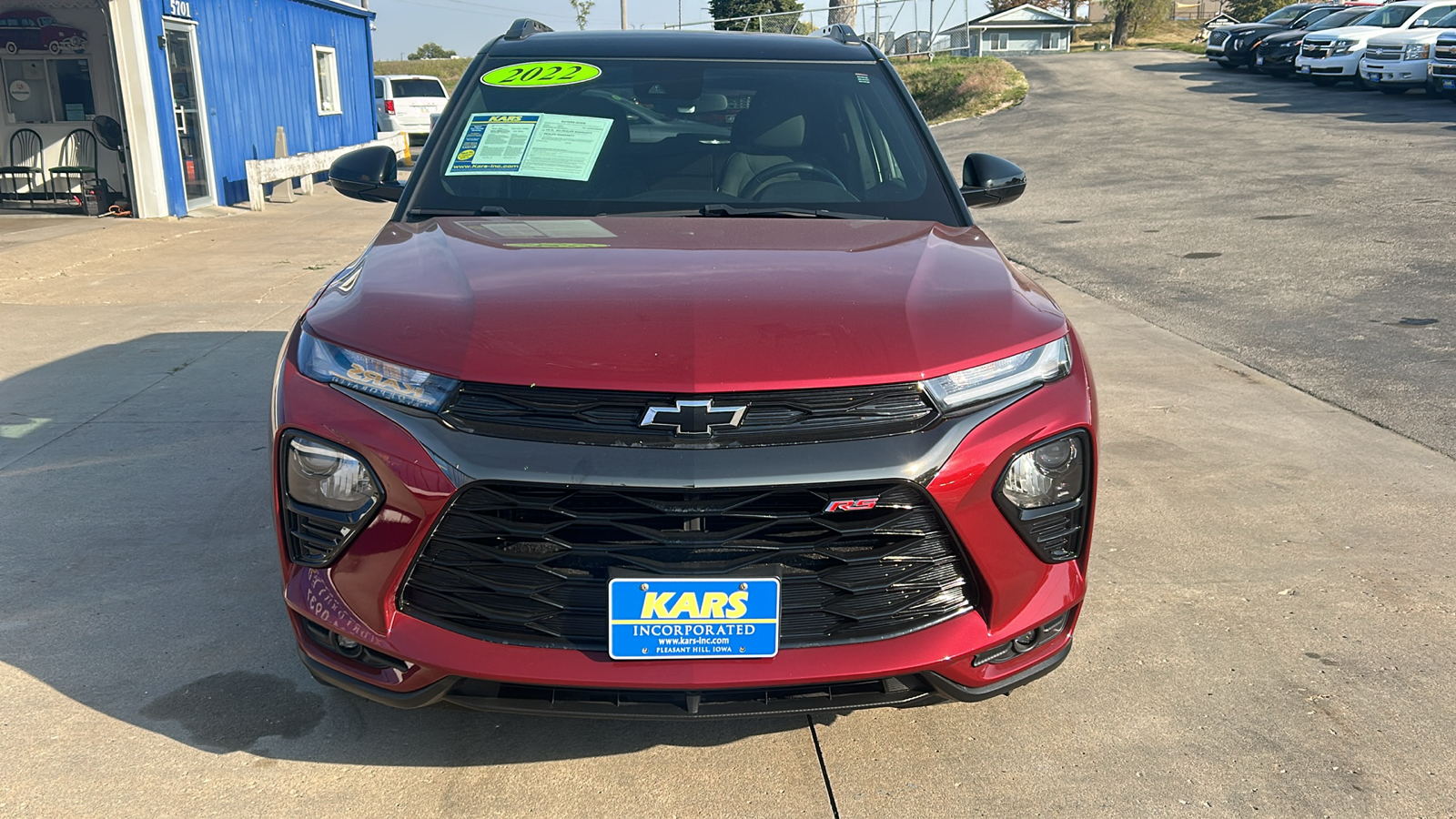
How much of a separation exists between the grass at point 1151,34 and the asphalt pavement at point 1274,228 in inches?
1476

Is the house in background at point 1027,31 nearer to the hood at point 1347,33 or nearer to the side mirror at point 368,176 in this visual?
the hood at point 1347,33

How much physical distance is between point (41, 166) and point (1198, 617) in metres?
15.2

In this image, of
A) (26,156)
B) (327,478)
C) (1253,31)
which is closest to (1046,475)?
(327,478)

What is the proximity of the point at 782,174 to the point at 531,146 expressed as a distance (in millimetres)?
795

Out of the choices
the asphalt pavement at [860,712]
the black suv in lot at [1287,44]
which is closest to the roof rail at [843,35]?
the asphalt pavement at [860,712]

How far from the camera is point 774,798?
254 cm

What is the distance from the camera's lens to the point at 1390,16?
24922mm

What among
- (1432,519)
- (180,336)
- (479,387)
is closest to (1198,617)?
(1432,519)

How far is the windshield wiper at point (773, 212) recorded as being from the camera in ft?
11.2

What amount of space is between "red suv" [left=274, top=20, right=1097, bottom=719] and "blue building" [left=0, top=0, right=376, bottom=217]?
1206cm

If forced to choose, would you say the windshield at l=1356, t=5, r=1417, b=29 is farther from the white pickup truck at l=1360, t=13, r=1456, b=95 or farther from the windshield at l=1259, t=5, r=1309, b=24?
the windshield at l=1259, t=5, r=1309, b=24

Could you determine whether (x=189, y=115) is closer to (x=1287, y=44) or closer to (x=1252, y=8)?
(x=1287, y=44)

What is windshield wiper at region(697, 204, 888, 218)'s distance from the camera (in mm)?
3418

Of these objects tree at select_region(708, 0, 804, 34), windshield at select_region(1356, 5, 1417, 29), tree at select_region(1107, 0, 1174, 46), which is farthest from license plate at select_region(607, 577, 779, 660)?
tree at select_region(1107, 0, 1174, 46)
